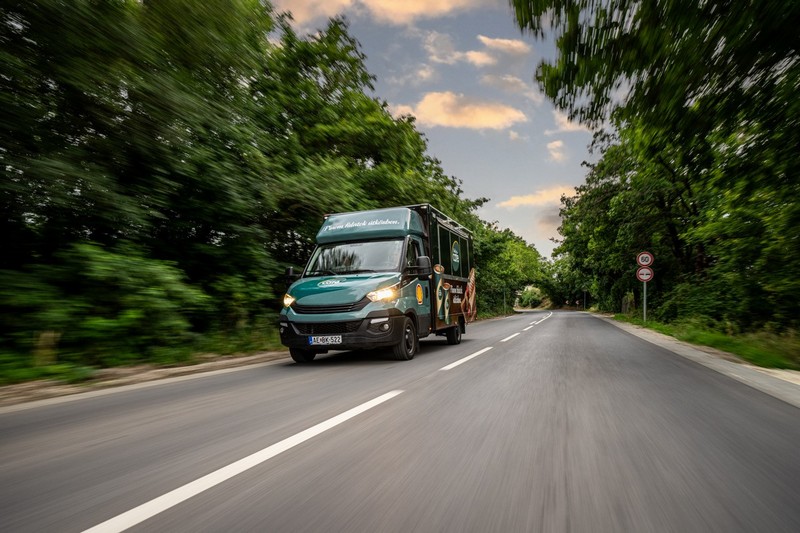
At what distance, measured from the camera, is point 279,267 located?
44.0ft

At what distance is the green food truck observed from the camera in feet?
26.9

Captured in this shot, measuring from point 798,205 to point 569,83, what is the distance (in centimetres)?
544

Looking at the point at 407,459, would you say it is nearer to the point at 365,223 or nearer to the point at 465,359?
the point at 465,359

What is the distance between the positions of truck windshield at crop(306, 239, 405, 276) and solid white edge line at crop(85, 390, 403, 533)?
493cm

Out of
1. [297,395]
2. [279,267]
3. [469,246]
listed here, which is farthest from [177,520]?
[469,246]

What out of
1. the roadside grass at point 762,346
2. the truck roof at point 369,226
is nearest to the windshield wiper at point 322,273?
the truck roof at point 369,226

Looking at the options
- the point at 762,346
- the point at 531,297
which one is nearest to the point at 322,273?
the point at 762,346

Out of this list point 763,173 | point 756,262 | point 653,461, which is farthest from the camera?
point 756,262

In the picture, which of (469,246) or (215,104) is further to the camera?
(469,246)

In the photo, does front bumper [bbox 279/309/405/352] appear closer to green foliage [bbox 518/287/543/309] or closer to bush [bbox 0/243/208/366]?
bush [bbox 0/243/208/366]

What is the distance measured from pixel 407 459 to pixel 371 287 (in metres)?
5.16

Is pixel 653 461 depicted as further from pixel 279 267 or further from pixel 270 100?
pixel 270 100

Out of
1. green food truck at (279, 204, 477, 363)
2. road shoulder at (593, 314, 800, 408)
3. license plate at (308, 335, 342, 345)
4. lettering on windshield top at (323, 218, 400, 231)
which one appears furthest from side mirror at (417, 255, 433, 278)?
road shoulder at (593, 314, 800, 408)

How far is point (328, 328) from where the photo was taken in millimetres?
8219
